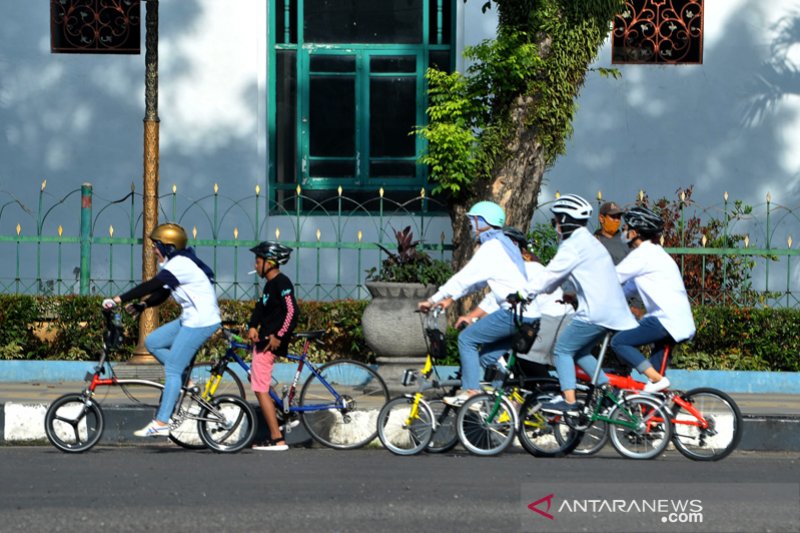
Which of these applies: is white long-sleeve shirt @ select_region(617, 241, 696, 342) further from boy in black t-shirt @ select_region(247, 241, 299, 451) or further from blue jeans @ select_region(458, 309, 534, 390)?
boy in black t-shirt @ select_region(247, 241, 299, 451)

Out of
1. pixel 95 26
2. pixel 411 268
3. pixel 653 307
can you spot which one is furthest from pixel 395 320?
pixel 95 26

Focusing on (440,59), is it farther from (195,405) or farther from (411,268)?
(195,405)

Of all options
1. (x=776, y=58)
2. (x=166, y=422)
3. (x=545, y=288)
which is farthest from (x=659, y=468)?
(x=776, y=58)

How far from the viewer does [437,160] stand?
14.8 meters

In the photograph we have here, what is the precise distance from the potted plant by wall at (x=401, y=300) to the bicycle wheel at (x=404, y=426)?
277 centimetres

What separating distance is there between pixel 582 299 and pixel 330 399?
1.91 metres

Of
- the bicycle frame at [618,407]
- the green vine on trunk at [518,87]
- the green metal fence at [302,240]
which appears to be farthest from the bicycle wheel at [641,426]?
the green vine on trunk at [518,87]

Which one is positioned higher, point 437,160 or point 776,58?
point 776,58

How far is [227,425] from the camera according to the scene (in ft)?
33.7

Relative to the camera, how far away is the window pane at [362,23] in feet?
52.3

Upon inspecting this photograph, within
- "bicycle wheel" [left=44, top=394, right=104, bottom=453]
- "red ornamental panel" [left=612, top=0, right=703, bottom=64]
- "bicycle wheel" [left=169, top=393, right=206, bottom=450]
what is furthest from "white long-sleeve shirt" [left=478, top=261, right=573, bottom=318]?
"red ornamental panel" [left=612, top=0, right=703, bottom=64]

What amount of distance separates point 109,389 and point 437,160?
534 cm

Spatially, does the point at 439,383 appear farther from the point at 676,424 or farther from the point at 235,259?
the point at 235,259

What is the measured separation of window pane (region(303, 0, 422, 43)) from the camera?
15938mm
